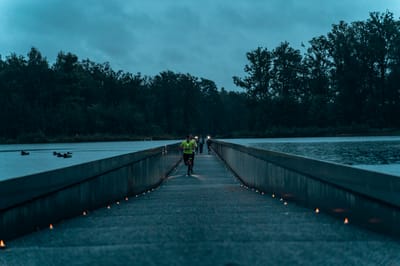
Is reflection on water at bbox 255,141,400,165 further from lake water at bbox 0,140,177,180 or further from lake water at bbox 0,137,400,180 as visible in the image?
lake water at bbox 0,140,177,180

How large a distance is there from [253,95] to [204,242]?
133861mm

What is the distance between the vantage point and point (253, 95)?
140000 millimetres

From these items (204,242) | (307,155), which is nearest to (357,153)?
(307,155)

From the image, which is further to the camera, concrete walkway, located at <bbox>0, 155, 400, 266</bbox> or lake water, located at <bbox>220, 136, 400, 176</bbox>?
lake water, located at <bbox>220, 136, 400, 176</bbox>

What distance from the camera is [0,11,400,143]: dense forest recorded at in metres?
114

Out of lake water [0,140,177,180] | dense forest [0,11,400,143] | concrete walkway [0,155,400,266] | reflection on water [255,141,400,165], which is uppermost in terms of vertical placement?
dense forest [0,11,400,143]

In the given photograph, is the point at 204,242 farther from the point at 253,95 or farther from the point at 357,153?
the point at 253,95

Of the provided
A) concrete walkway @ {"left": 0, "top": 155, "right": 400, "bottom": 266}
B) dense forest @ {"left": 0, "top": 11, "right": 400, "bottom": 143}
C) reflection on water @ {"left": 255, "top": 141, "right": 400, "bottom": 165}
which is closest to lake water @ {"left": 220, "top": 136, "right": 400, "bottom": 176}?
reflection on water @ {"left": 255, "top": 141, "right": 400, "bottom": 165}

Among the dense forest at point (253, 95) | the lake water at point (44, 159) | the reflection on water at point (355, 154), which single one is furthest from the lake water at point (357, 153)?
Result: the dense forest at point (253, 95)

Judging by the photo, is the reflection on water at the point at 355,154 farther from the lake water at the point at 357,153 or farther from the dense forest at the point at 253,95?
the dense forest at the point at 253,95

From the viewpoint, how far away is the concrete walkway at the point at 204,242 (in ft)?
20.2

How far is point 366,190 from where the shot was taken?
25.3 ft

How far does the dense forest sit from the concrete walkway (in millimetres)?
105548

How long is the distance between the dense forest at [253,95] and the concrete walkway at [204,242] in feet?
346
